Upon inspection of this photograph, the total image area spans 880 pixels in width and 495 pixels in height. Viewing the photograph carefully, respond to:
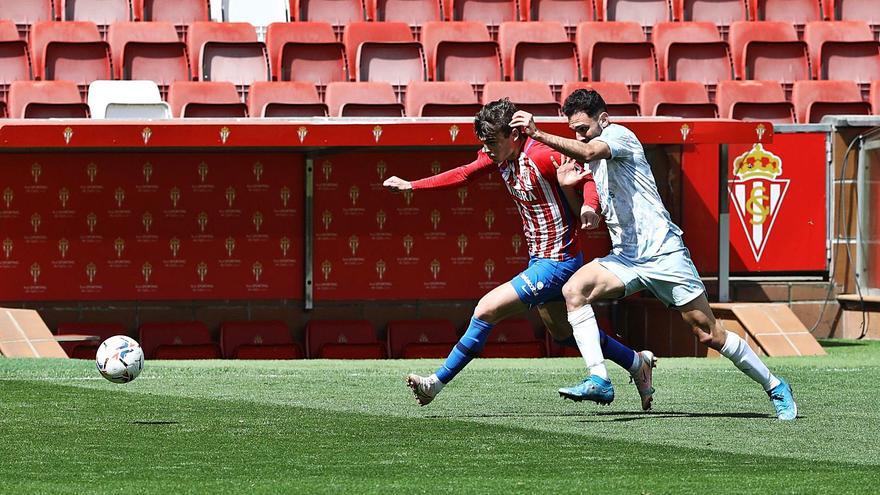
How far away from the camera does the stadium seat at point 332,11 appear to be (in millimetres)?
17578

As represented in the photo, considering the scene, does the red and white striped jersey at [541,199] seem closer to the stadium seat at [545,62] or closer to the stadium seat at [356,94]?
the stadium seat at [356,94]

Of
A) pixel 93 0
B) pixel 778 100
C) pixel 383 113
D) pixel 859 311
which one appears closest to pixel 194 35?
pixel 93 0

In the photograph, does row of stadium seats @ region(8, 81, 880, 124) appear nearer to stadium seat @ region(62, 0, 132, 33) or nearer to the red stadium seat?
the red stadium seat

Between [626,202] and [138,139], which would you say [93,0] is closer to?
[138,139]

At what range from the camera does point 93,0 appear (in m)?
17.2

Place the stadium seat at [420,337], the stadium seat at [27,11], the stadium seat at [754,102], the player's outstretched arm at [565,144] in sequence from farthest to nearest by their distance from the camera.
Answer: the stadium seat at [27,11] → the stadium seat at [754,102] → the stadium seat at [420,337] → the player's outstretched arm at [565,144]

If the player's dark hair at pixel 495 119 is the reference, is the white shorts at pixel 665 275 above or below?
below

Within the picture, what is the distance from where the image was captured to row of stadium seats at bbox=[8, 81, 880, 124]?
47.4 feet

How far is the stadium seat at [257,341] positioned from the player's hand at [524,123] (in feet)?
27.0

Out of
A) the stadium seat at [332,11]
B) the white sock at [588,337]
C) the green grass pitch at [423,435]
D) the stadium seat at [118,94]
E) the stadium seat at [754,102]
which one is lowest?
the green grass pitch at [423,435]

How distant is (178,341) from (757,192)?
249 inches

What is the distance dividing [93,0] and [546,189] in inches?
416

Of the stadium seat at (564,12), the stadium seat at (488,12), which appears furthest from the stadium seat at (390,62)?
the stadium seat at (564,12)

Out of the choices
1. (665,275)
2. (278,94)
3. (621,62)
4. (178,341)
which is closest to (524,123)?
(665,275)
